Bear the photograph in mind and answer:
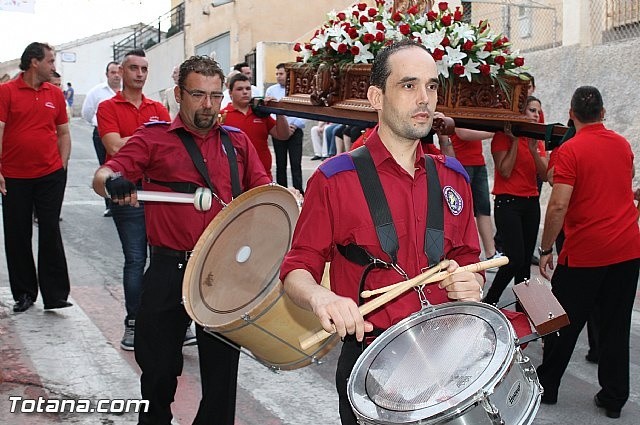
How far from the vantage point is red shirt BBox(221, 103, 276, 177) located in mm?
8914

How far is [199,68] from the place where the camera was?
499 cm

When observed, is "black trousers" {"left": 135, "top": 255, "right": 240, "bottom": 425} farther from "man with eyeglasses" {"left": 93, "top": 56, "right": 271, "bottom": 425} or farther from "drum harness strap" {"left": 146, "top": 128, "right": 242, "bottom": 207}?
"drum harness strap" {"left": 146, "top": 128, "right": 242, "bottom": 207}

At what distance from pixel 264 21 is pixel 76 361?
2377 centimetres

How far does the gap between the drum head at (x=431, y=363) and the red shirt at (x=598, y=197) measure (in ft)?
9.95

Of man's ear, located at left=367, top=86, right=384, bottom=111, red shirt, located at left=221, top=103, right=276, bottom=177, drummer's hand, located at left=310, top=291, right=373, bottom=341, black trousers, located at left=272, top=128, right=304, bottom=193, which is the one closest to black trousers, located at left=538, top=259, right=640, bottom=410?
man's ear, located at left=367, top=86, right=384, bottom=111

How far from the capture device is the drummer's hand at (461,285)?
3.08 metres

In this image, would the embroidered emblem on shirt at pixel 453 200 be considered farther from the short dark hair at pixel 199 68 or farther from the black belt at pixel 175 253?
the short dark hair at pixel 199 68

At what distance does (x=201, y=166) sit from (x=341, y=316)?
2.26 m

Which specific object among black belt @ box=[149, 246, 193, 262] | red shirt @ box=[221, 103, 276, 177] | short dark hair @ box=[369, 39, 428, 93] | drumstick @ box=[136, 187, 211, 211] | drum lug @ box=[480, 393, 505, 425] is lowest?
drum lug @ box=[480, 393, 505, 425]

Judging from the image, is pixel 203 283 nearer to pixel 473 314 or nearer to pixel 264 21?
pixel 473 314

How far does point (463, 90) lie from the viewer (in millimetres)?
7316

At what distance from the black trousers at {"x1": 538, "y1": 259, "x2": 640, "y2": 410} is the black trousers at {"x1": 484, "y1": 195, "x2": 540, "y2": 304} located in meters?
1.77

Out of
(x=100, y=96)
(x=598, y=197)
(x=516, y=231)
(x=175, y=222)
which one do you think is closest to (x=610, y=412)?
(x=598, y=197)

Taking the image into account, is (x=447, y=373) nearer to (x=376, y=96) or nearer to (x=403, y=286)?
(x=403, y=286)
